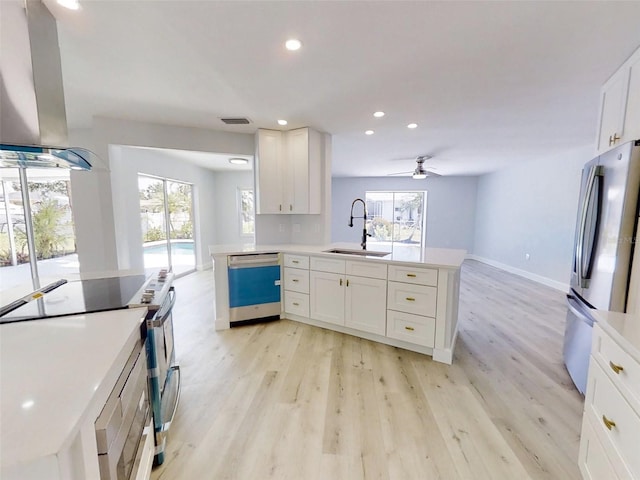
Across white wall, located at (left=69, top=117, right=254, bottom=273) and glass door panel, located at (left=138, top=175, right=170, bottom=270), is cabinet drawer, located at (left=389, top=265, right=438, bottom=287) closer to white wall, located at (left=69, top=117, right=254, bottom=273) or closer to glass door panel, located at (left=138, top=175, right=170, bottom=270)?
white wall, located at (left=69, top=117, right=254, bottom=273)

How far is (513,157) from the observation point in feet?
17.1

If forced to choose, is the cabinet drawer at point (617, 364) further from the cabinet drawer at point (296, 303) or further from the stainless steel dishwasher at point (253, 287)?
the stainless steel dishwasher at point (253, 287)

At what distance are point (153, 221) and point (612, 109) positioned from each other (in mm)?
6312

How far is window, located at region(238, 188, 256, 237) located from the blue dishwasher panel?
12.9ft

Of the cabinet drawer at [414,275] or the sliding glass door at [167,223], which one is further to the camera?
the sliding glass door at [167,223]

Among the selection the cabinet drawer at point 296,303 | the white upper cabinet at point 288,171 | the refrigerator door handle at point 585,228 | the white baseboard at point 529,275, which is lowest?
the white baseboard at point 529,275

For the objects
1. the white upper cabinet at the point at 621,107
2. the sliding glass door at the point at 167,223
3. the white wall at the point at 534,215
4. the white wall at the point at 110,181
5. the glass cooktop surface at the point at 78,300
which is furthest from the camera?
the sliding glass door at the point at 167,223

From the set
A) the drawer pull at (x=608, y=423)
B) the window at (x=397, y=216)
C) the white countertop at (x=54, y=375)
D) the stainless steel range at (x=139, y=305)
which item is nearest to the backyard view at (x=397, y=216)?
the window at (x=397, y=216)

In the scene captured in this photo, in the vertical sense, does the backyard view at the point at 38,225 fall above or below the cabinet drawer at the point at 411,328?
above

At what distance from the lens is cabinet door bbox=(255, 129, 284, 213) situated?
3.50 m

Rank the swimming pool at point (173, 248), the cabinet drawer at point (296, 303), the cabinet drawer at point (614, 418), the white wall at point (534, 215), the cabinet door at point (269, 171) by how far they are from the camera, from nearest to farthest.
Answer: the cabinet drawer at point (614, 418) → the cabinet drawer at point (296, 303) → the cabinet door at point (269, 171) → the white wall at point (534, 215) → the swimming pool at point (173, 248)

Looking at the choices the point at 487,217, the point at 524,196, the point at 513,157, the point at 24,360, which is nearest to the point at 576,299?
the point at 24,360

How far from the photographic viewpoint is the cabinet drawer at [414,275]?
2.41 metres

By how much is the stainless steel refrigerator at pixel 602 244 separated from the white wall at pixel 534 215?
3164 mm
